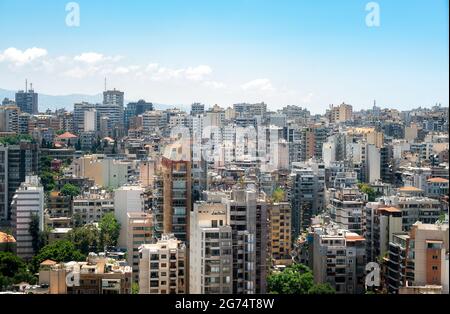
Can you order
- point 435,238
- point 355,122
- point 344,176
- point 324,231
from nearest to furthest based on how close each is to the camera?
point 435,238 → point 324,231 → point 344,176 → point 355,122

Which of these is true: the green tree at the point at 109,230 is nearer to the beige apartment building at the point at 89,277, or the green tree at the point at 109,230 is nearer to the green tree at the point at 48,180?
the beige apartment building at the point at 89,277

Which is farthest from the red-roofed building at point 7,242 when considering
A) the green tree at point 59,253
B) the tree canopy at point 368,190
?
the tree canopy at point 368,190

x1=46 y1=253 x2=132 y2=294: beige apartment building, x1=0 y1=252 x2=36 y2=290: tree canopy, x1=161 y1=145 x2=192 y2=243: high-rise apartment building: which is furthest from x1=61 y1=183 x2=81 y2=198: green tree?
x1=46 y1=253 x2=132 y2=294: beige apartment building

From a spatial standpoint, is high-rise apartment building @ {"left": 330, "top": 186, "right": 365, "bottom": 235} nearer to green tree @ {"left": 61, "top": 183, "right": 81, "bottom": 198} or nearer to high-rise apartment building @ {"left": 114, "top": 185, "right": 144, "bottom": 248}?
high-rise apartment building @ {"left": 114, "top": 185, "right": 144, "bottom": 248}

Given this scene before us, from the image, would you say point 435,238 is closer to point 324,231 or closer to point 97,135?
point 324,231

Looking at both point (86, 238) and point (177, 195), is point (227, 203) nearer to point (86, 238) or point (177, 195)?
point (177, 195)

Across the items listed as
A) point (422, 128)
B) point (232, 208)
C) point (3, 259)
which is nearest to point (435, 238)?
point (232, 208)
